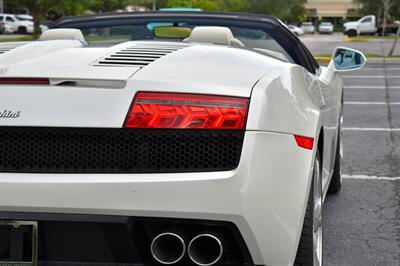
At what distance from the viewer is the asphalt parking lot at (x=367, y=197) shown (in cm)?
395

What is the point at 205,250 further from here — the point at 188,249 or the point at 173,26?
the point at 173,26

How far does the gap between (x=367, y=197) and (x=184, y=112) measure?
10.9 ft

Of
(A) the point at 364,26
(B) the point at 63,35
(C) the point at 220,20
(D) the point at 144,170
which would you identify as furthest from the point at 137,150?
(A) the point at 364,26

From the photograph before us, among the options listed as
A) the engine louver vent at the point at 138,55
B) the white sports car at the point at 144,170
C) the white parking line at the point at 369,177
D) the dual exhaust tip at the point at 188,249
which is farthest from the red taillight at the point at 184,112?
the white parking line at the point at 369,177

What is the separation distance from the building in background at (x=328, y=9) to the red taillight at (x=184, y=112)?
307 ft

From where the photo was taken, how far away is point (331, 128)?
154 inches

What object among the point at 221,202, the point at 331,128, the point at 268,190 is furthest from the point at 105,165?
the point at 331,128

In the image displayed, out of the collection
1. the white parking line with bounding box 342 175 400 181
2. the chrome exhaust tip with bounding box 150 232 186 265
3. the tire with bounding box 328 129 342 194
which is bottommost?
the white parking line with bounding box 342 175 400 181

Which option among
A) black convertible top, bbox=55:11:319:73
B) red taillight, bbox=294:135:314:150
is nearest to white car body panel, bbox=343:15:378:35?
black convertible top, bbox=55:11:319:73

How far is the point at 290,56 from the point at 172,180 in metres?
2.22

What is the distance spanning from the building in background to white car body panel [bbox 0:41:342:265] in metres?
93.5

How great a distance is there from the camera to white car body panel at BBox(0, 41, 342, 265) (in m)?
2.17

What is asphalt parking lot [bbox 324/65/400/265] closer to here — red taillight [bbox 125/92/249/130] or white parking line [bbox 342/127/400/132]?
A: white parking line [bbox 342/127/400/132]

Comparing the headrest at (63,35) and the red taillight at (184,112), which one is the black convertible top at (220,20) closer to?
the headrest at (63,35)
